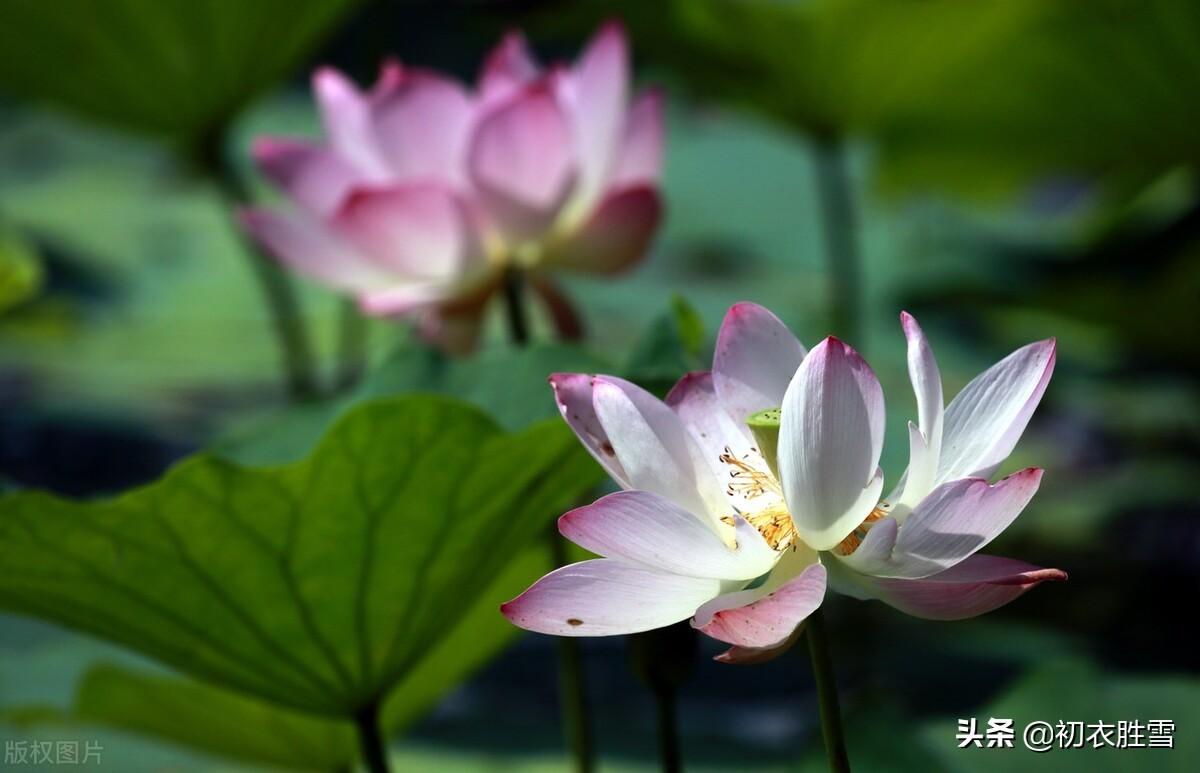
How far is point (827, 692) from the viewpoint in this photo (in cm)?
35

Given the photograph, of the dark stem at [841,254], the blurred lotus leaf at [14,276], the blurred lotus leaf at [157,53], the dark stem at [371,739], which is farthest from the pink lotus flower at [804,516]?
the dark stem at [841,254]

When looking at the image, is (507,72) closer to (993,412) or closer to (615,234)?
(615,234)

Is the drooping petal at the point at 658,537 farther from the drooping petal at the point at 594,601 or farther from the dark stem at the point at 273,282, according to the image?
the dark stem at the point at 273,282

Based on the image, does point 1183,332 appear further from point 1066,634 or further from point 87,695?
point 87,695

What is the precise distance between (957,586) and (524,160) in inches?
16.6

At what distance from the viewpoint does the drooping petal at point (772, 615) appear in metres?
0.33

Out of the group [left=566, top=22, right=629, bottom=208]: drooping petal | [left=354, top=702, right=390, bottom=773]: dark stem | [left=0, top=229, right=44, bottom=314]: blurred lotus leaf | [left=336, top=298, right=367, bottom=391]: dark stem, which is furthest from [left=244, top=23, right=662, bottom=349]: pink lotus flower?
[left=336, top=298, right=367, bottom=391]: dark stem

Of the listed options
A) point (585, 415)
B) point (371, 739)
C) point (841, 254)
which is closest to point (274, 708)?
point (371, 739)

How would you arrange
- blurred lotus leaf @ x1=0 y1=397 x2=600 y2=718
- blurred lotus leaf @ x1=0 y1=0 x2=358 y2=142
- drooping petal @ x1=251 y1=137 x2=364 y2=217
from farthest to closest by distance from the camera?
blurred lotus leaf @ x1=0 y1=0 x2=358 y2=142, drooping petal @ x1=251 y1=137 x2=364 y2=217, blurred lotus leaf @ x1=0 y1=397 x2=600 y2=718

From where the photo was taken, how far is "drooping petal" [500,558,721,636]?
347 mm

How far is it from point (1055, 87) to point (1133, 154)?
0.10 m

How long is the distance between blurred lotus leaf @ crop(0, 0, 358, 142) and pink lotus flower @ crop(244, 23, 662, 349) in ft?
0.87

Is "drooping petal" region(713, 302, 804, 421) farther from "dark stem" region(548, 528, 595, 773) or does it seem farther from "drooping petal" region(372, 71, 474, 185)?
"drooping petal" region(372, 71, 474, 185)

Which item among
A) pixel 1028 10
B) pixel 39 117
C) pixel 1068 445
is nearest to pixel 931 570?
pixel 1028 10
